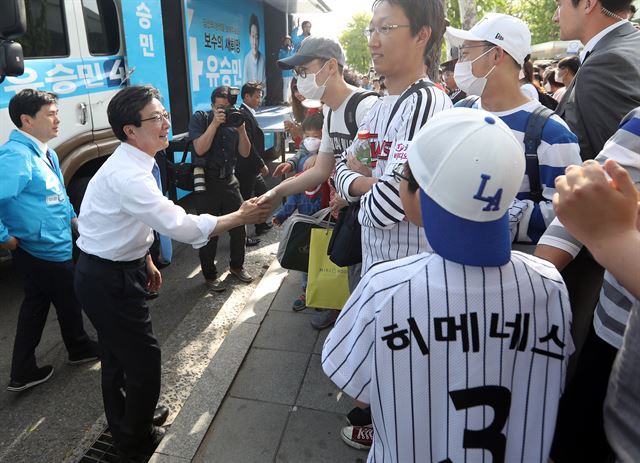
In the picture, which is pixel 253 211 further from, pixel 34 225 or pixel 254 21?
pixel 254 21

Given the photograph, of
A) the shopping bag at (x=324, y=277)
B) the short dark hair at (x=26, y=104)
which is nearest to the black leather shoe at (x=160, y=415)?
the shopping bag at (x=324, y=277)

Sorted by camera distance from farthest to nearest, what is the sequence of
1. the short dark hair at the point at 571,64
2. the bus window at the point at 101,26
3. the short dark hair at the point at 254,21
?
1. the short dark hair at the point at 254,21
2. the short dark hair at the point at 571,64
3. the bus window at the point at 101,26

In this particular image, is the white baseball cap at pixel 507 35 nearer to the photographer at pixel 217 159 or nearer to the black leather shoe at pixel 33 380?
the photographer at pixel 217 159

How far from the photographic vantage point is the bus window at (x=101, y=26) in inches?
163

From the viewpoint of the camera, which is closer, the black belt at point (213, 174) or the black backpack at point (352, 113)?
the black backpack at point (352, 113)

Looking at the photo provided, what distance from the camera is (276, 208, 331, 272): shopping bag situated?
10.2 feet

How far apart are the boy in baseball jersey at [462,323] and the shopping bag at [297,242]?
1953 mm

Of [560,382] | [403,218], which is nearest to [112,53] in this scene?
[403,218]

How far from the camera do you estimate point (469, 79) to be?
2188mm

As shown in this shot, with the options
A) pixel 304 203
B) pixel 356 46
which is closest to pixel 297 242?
pixel 304 203

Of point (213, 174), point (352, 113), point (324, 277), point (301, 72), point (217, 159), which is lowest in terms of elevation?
point (324, 277)

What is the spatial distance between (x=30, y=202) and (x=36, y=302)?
0.66m

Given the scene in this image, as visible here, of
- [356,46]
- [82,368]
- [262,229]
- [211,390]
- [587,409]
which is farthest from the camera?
[356,46]

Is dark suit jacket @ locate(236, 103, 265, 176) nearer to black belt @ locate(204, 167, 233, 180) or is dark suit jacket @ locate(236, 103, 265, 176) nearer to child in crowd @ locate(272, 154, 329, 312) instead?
black belt @ locate(204, 167, 233, 180)
